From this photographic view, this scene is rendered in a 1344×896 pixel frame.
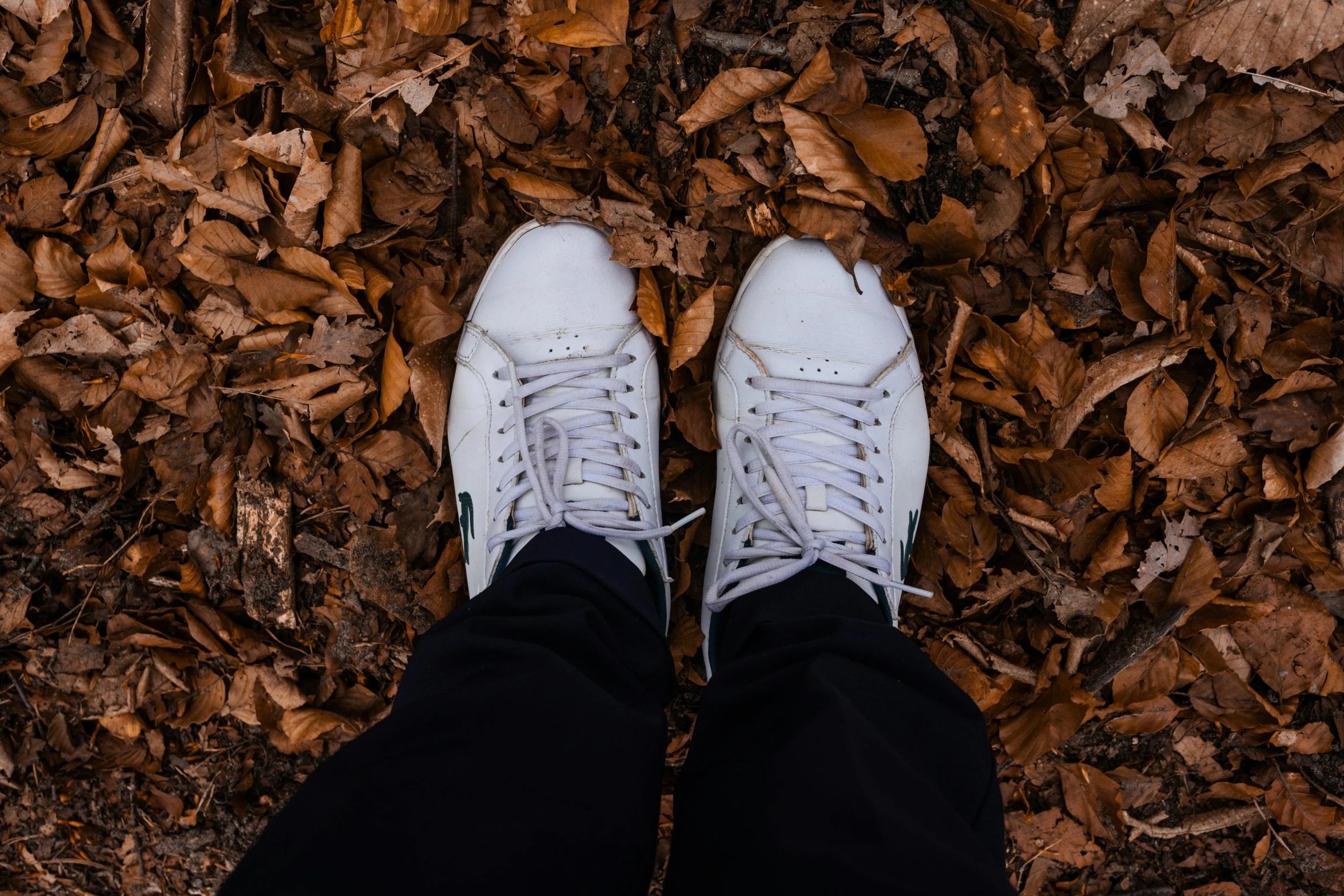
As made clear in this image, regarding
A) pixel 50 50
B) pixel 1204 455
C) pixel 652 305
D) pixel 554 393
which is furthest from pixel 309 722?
pixel 1204 455

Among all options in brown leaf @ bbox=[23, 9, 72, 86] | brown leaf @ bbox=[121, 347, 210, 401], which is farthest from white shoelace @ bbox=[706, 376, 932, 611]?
brown leaf @ bbox=[23, 9, 72, 86]

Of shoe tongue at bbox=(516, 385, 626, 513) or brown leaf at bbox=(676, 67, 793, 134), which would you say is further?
shoe tongue at bbox=(516, 385, 626, 513)

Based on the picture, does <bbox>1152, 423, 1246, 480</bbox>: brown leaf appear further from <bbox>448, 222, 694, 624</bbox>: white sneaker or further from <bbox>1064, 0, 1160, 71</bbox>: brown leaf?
<bbox>448, 222, 694, 624</bbox>: white sneaker

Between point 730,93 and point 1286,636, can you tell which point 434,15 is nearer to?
point 730,93

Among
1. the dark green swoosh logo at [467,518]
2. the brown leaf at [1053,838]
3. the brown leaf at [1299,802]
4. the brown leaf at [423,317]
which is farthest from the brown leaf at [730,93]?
the brown leaf at [1299,802]

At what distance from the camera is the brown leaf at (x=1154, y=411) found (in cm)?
139

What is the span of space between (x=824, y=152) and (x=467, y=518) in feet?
3.25

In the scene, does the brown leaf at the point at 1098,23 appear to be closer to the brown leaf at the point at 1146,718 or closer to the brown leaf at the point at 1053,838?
the brown leaf at the point at 1146,718

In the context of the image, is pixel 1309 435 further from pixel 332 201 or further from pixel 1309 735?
pixel 332 201

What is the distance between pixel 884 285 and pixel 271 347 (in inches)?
49.0

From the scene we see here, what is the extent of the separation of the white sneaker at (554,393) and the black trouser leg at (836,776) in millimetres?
450

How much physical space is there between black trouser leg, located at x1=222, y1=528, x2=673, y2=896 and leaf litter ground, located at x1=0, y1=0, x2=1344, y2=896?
51 centimetres

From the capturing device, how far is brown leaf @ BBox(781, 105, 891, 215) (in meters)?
1.33

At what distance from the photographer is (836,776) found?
33.4 inches
